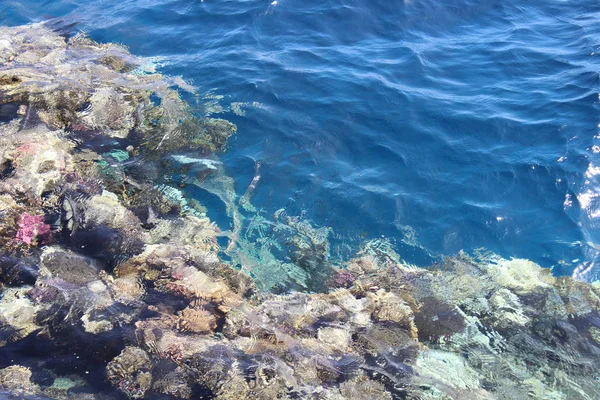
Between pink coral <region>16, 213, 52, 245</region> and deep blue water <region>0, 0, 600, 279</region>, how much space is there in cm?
267

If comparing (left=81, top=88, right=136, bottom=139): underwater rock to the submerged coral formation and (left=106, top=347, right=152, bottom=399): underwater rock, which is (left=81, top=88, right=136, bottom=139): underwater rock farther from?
(left=106, top=347, right=152, bottom=399): underwater rock

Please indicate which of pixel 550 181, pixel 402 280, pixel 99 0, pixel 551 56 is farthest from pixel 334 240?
pixel 99 0

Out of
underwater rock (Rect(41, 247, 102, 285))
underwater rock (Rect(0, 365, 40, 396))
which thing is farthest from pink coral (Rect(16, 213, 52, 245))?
underwater rock (Rect(0, 365, 40, 396))

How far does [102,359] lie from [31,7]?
11.3m

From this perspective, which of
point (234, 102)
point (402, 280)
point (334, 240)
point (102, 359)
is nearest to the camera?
point (102, 359)

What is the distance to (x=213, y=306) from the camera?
432 centimetres

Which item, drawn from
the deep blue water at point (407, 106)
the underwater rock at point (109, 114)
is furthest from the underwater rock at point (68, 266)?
the underwater rock at point (109, 114)

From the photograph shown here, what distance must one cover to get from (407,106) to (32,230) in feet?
20.9

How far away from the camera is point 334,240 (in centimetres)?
595

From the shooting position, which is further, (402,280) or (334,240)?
(334,240)

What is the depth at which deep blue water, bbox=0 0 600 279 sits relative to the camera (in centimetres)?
621

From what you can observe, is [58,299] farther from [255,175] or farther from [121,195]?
[255,175]

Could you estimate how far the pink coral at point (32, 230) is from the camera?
16.0ft

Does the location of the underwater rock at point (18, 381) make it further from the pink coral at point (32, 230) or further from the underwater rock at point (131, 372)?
the pink coral at point (32, 230)
